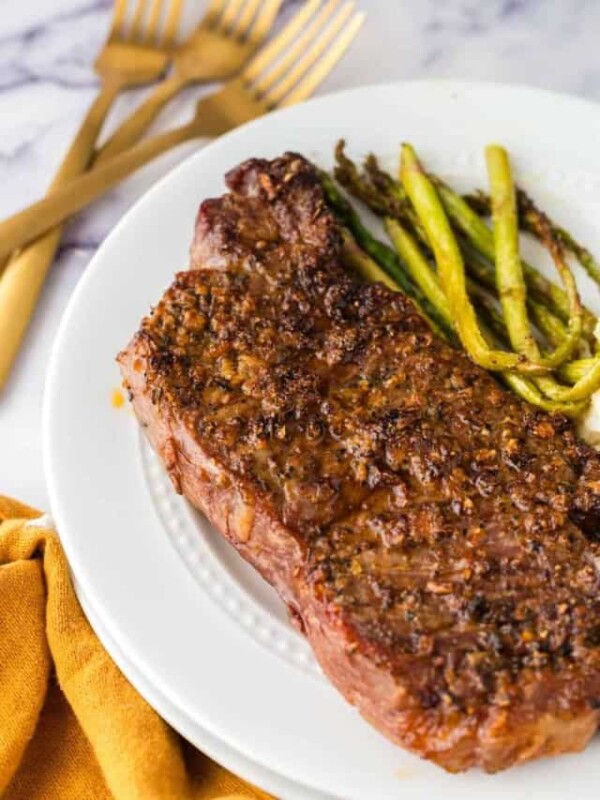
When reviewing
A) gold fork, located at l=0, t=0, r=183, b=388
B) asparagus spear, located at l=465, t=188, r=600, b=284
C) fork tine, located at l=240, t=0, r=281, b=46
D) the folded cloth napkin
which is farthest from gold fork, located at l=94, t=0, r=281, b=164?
the folded cloth napkin

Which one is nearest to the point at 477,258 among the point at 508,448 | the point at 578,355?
the point at 578,355

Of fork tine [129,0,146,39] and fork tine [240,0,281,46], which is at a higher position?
fork tine [129,0,146,39]

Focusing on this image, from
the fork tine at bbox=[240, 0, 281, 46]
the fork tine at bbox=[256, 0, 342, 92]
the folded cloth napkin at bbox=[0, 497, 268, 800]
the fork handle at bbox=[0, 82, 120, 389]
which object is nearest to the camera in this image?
the folded cloth napkin at bbox=[0, 497, 268, 800]

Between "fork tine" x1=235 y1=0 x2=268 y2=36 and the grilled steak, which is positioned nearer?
the grilled steak

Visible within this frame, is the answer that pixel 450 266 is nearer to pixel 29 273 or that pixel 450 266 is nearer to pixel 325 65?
pixel 325 65

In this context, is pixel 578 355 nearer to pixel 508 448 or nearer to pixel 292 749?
pixel 508 448

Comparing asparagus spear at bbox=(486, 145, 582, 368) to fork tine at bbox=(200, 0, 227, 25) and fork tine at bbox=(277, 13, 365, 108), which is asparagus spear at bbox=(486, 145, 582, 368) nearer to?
fork tine at bbox=(277, 13, 365, 108)

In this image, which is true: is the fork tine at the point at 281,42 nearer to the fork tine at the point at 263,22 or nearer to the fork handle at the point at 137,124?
the fork tine at the point at 263,22
